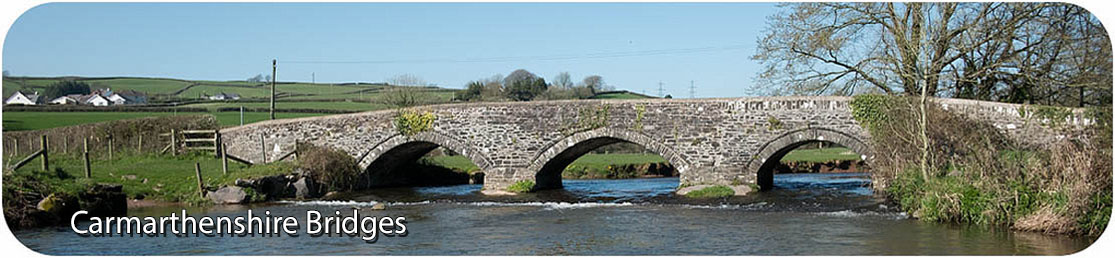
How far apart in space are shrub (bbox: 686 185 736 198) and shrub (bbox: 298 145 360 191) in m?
9.61

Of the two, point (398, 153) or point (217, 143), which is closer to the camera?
point (398, 153)

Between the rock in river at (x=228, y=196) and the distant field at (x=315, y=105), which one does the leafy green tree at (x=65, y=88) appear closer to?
the distant field at (x=315, y=105)

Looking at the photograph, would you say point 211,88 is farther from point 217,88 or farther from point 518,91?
point 518,91

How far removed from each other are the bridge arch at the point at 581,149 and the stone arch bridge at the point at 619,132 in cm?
3

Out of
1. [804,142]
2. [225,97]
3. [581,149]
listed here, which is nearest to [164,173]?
[581,149]

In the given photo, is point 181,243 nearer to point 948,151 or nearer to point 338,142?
point 338,142

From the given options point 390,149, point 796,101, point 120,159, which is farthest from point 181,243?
point 120,159

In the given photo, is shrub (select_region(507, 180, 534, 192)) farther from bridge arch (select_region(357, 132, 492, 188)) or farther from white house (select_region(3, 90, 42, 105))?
white house (select_region(3, 90, 42, 105))

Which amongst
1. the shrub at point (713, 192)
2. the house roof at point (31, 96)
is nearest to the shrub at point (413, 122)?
the shrub at point (713, 192)

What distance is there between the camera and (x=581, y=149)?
2783 cm

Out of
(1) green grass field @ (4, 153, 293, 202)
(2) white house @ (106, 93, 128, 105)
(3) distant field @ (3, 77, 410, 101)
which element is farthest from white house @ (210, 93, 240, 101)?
(1) green grass field @ (4, 153, 293, 202)

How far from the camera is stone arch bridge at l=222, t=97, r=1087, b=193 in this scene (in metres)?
23.8

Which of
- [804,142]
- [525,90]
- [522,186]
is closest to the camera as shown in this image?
[804,142]

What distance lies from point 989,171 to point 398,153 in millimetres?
17130
